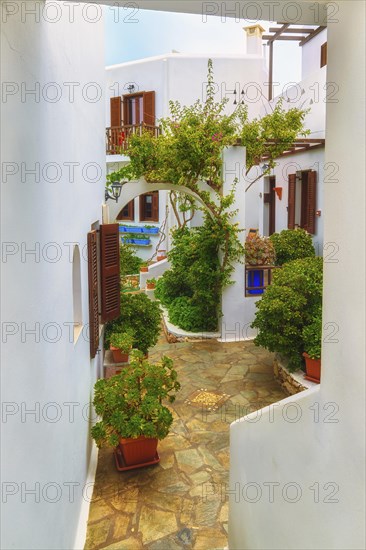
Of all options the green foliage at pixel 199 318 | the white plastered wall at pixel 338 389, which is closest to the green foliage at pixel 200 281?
the green foliage at pixel 199 318

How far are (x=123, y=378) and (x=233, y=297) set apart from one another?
19.1 feet

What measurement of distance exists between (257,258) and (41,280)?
8881mm

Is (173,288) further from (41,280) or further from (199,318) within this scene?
(41,280)

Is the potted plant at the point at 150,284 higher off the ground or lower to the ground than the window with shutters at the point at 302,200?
lower

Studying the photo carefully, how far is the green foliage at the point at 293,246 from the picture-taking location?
41.1 feet

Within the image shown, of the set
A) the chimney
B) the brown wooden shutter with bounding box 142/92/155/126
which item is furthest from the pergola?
the brown wooden shutter with bounding box 142/92/155/126

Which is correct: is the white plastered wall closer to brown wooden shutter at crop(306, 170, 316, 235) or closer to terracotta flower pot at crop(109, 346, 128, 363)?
terracotta flower pot at crop(109, 346, 128, 363)

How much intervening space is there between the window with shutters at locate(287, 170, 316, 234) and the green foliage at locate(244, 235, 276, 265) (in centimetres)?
257

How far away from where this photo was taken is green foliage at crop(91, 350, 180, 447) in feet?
18.3

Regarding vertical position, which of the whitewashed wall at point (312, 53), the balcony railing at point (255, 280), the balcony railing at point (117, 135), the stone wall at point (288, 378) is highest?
A: the whitewashed wall at point (312, 53)

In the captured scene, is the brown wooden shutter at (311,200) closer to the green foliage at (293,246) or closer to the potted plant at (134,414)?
the green foliage at (293,246)

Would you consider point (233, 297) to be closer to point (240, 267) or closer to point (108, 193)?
point (240, 267)

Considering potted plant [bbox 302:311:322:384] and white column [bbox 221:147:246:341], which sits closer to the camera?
potted plant [bbox 302:311:322:384]

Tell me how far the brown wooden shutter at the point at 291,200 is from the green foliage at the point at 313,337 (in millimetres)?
7417
